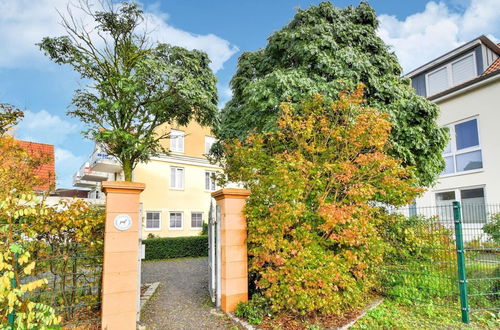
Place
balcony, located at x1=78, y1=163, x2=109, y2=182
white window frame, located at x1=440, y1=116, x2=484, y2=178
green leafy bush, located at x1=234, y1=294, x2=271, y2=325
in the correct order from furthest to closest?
balcony, located at x1=78, y1=163, x2=109, y2=182, white window frame, located at x1=440, y1=116, x2=484, y2=178, green leafy bush, located at x1=234, y1=294, x2=271, y2=325

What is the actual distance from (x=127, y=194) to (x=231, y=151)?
268 cm

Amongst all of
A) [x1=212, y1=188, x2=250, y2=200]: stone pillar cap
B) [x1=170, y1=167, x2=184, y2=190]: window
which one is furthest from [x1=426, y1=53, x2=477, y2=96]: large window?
[x1=170, y1=167, x2=184, y2=190]: window

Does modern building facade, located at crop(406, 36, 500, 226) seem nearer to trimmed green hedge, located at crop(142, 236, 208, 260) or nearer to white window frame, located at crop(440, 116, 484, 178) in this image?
white window frame, located at crop(440, 116, 484, 178)

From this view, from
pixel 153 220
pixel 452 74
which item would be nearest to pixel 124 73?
pixel 153 220

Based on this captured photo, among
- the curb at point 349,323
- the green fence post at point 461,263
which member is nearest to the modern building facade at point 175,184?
the curb at point 349,323

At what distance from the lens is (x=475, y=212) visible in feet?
25.2

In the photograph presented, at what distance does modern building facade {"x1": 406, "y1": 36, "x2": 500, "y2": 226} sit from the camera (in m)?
12.2

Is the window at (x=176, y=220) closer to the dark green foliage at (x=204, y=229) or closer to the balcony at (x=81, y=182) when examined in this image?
the dark green foliage at (x=204, y=229)

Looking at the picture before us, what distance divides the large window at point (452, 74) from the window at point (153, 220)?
1705 cm

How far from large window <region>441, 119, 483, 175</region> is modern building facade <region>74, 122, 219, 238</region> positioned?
12.6 metres

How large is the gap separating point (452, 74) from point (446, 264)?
13.0 meters

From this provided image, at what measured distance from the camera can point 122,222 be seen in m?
4.60

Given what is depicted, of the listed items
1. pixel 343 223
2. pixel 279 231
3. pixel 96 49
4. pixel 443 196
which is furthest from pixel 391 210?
→ pixel 443 196

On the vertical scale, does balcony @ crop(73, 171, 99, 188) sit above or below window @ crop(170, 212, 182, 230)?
above
